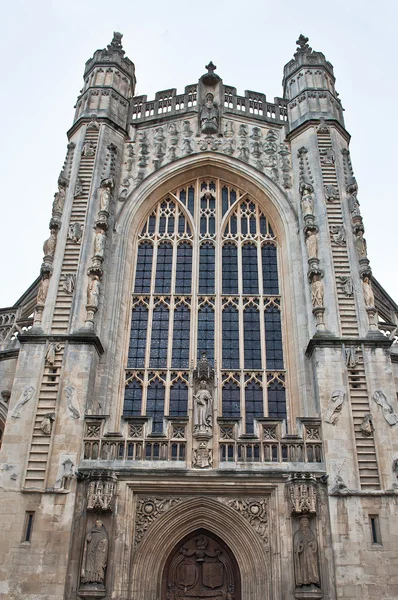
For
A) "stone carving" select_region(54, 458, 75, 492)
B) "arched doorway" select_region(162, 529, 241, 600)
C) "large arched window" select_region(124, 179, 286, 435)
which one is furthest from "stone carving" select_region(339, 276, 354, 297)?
"stone carving" select_region(54, 458, 75, 492)

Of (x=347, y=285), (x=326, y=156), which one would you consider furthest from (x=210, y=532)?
(x=326, y=156)

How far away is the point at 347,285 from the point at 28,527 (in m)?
9.29

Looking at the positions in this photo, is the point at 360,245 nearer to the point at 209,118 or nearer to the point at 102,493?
the point at 209,118

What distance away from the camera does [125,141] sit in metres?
19.7

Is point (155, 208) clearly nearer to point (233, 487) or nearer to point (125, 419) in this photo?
point (125, 419)

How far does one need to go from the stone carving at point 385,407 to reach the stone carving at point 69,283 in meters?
7.79

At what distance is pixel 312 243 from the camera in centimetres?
1656

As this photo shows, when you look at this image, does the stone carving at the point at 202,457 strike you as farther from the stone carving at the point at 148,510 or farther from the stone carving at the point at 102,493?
the stone carving at the point at 102,493

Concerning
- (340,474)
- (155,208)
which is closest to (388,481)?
(340,474)

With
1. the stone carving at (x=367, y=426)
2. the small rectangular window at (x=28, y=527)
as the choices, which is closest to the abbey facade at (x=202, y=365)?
the small rectangular window at (x=28, y=527)

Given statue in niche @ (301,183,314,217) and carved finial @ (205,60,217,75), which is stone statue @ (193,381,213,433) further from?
carved finial @ (205,60,217,75)

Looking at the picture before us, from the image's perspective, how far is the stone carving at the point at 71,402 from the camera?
13688mm

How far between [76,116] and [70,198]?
406 cm

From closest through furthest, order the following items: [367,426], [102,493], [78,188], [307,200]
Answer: [102,493] → [367,426] → [307,200] → [78,188]
